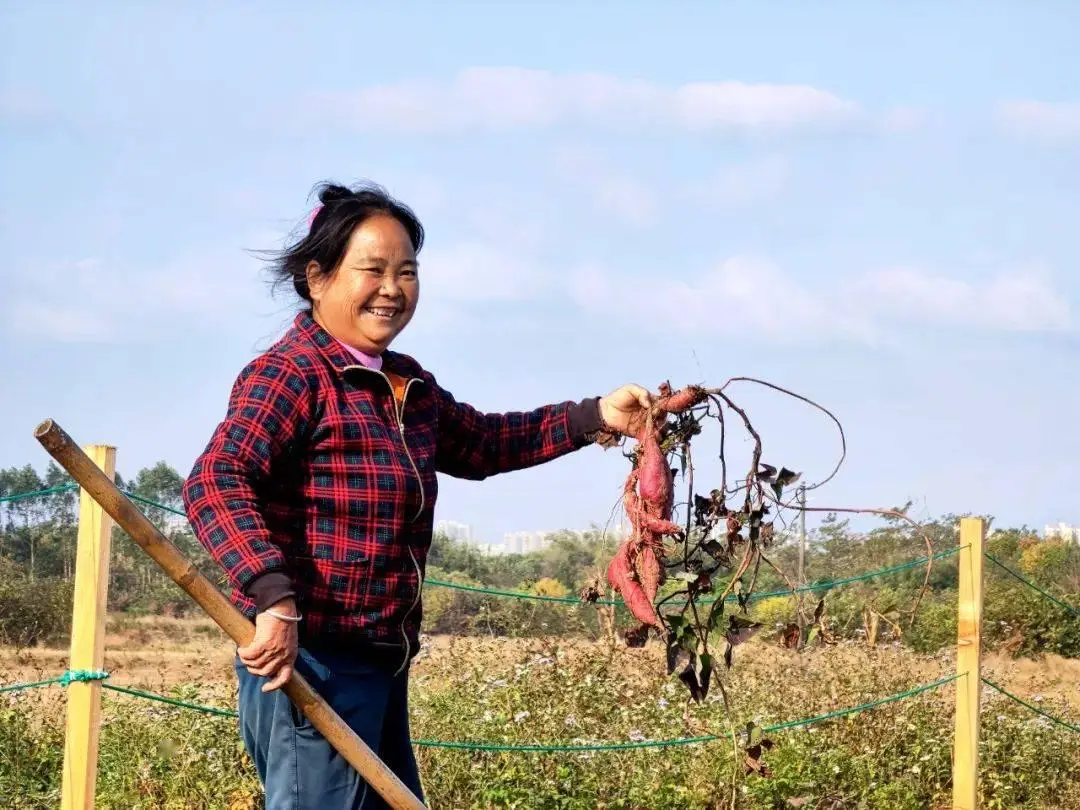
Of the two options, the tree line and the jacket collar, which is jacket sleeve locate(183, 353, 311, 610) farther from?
the tree line

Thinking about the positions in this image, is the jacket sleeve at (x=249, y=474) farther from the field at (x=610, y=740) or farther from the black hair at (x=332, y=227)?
the field at (x=610, y=740)

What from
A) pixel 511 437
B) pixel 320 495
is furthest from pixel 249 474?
pixel 511 437

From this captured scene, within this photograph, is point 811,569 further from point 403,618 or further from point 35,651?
point 403,618

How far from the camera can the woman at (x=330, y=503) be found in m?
Answer: 2.36

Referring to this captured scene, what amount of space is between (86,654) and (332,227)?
1.44 metres

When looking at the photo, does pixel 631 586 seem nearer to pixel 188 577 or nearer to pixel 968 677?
pixel 188 577

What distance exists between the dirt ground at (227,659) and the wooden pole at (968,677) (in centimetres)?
116

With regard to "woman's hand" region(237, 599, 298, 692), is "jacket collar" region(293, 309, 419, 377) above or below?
above

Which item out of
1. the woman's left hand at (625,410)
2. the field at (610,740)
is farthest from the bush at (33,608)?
the woman's left hand at (625,410)

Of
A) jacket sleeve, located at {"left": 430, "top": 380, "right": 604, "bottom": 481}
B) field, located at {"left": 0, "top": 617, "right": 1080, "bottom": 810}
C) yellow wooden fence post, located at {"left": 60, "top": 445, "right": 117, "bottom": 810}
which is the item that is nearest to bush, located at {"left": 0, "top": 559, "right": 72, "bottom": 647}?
field, located at {"left": 0, "top": 617, "right": 1080, "bottom": 810}

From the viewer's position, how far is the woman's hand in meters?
2.28

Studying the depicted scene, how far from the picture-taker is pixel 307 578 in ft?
8.04

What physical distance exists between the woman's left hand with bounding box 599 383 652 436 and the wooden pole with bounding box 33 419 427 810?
A: 3.13ft

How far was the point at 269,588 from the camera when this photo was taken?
2301 mm
